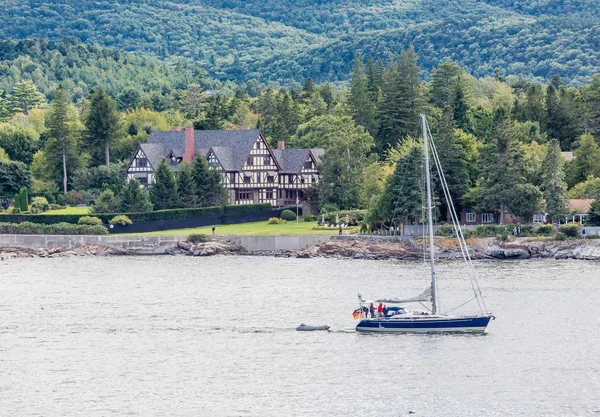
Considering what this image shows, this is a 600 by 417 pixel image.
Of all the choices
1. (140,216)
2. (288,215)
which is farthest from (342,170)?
(140,216)

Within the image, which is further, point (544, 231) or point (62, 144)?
point (62, 144)

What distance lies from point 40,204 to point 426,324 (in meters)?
67.0

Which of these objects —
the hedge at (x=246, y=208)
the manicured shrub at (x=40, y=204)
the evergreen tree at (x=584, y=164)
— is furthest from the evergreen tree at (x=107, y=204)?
the evergreen tree at (x=584, y=164)

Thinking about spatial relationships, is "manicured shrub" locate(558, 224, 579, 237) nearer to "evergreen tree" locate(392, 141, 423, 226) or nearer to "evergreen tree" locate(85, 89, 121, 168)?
"evergreen tree" locate(392, 141, 423, 226)

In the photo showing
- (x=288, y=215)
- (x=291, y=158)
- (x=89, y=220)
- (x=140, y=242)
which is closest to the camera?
(x=140, y=242)

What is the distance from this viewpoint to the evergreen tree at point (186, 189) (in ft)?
400

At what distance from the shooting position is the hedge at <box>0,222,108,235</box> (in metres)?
113

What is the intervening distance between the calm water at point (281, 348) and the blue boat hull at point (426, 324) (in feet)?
2.05

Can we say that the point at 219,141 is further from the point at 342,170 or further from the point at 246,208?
the point at 342,170

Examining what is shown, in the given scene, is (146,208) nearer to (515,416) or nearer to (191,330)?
(191,330)

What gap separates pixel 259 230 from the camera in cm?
11538

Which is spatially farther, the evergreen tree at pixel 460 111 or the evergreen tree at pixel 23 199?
the evergreen tree at pixel 460 111

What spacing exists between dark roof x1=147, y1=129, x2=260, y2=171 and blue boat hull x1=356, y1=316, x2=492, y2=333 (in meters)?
65.2

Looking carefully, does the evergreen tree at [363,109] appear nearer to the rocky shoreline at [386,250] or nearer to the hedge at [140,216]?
the hedge at [140,216]
